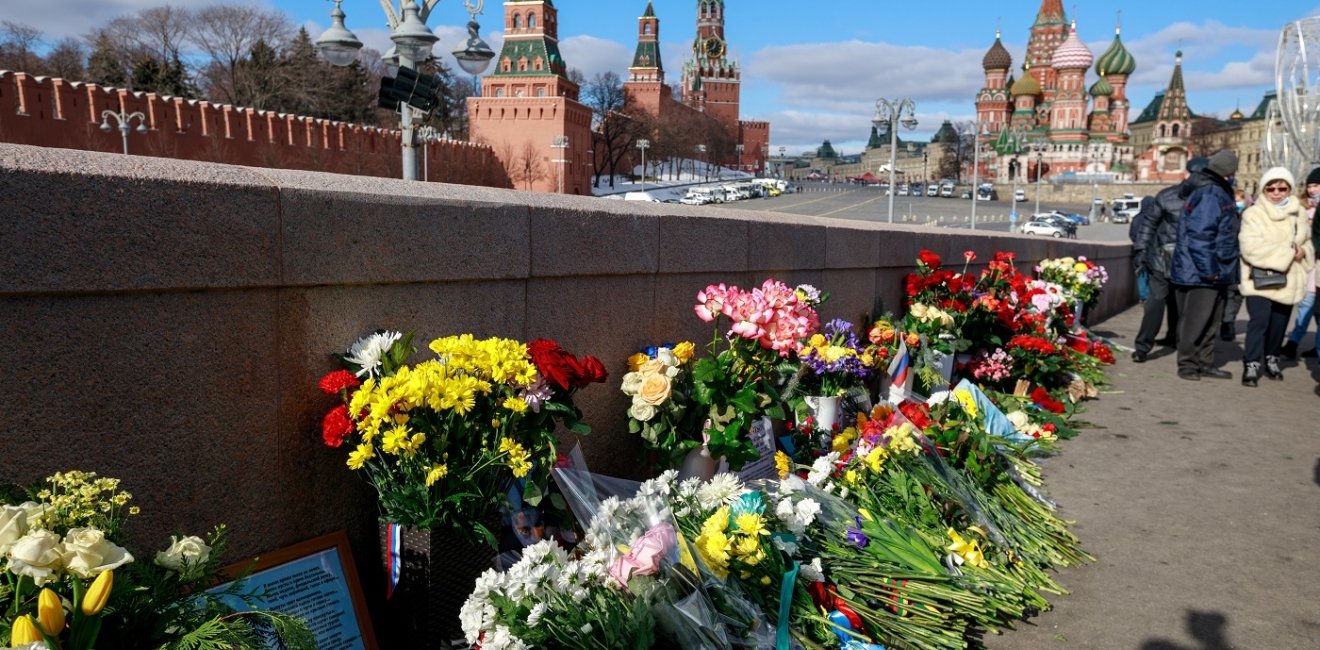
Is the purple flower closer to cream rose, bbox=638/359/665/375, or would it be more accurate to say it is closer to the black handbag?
cream rose, bbox=638/359/665/375

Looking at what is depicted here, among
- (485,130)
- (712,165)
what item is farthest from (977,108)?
(485,130)

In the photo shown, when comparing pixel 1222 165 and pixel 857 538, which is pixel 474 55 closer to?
pixel 1222 165

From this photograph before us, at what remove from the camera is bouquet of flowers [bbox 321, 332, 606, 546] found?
2.38 meters

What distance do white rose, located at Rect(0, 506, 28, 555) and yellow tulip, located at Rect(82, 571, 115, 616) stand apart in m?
0.14

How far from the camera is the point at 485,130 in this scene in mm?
62250

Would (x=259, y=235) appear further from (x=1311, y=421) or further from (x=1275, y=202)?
(x=1275, y=202)

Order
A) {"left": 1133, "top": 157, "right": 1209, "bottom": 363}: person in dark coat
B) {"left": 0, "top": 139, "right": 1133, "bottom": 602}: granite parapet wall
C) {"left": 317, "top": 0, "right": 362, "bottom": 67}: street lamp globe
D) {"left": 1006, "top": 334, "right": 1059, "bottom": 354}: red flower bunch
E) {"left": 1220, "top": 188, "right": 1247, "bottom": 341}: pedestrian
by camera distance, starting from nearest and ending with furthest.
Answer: {"left": 0, "top": 139, "right": 1133, "bottom": 602}: granite parapet wall, {"left": 1006, "top": 334, "right": 1059, "bottom": 354}: red flower bunch, {"left": 1133, "top": 157, "right": 1209, "bottom": 363}: person in dark coat, {"left": 1220, "top": 188, "right": 1247, "bottom": 341}: pedestrian, {"left": 317, "top": 0, "right": 362, "bottom": 67}: street lamp globe

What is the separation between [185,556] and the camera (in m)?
1.74

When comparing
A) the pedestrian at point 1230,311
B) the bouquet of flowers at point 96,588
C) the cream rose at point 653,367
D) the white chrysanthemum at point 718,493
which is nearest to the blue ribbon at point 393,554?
the bouquet of flowers at point 96,588

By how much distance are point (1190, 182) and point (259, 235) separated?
834 cm

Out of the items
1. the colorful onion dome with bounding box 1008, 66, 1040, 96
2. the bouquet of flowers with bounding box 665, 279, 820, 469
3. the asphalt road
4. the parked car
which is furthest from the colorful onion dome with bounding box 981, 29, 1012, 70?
the bouquet of flowers with bounding box 665, 279, 820, 469

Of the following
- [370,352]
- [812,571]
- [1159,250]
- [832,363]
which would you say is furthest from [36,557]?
[1159,250]

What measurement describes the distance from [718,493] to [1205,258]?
6542mm

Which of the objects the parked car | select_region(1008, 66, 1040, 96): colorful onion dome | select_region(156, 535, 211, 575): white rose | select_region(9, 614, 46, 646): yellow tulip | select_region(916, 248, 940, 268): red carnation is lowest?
the parked car
